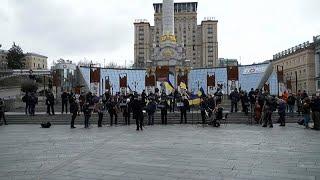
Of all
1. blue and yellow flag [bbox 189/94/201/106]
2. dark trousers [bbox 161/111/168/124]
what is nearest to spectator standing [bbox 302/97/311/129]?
dark trousers [bbox 161/111/168/124]

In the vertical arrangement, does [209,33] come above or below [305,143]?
above

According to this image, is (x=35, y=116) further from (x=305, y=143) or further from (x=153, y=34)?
(x=153, y=34)

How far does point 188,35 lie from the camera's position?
5704 inches

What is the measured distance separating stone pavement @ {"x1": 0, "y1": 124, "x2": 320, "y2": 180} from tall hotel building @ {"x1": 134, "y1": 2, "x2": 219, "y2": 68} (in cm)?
12582

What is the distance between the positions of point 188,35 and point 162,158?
13638cm

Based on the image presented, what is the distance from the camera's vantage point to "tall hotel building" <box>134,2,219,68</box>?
140 metres

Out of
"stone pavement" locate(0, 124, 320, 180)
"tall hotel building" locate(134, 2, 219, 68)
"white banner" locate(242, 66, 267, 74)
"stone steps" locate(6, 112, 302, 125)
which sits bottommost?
"stone pavement" locate(0, 124, 320, 180)

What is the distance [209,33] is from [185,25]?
969cm

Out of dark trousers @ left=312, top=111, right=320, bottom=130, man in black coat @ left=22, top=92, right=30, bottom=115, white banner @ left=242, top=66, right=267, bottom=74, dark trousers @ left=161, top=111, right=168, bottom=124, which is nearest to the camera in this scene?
dark trousers @ left=312, top=111, right=320, bottom=130

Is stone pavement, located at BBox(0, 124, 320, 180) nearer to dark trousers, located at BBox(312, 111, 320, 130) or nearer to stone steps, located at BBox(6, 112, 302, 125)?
dark trousers, located at BBox(312, 111, 320, 130)

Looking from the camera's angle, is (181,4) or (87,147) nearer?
(87,147)

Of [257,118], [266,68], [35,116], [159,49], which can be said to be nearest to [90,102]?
[35,116]

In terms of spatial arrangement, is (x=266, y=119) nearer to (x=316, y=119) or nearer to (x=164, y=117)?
(x=316, y=119)

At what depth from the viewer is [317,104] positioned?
788 inches
